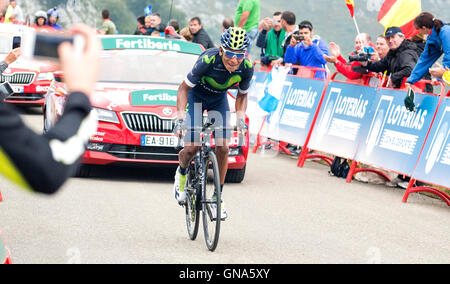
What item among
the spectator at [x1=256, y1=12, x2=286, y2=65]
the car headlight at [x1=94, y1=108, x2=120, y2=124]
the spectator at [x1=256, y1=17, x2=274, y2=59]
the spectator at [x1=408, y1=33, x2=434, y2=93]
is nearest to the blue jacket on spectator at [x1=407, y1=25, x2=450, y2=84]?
the spectator at [x1=408, y1=33, x2=434, y2=93]

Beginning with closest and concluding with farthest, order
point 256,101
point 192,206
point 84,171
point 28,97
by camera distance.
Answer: point 192,206 < point 84,171 < point 256,101 < point 28,97

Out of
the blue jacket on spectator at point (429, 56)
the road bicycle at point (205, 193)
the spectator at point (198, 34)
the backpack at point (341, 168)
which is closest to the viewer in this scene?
the road bicycle at point (205, 193)

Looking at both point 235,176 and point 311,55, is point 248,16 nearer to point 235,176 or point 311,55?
point 311,55

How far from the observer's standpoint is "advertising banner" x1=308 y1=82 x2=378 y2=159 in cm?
1157

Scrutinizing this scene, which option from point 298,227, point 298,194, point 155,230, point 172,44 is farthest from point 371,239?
point 172,44

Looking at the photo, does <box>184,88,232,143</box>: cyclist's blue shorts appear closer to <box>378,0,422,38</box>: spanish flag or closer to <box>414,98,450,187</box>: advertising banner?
<box>414,98,450,187</box>: advertising banner

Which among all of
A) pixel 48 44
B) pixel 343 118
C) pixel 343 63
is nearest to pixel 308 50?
pixel 343 63

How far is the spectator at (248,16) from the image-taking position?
17.1 m

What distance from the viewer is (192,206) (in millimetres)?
6902

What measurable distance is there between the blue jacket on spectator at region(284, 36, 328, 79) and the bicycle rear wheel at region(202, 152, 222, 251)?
24.5ft

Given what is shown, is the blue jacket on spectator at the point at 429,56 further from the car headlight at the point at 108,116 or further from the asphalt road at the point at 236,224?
the car headlight at the point at 108,116

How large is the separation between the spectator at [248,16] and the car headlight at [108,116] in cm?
753

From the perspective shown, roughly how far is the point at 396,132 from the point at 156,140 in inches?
132

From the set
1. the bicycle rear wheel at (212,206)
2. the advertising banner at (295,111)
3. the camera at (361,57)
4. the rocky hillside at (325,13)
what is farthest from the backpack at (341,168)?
the rocky hillside at (325,13)
